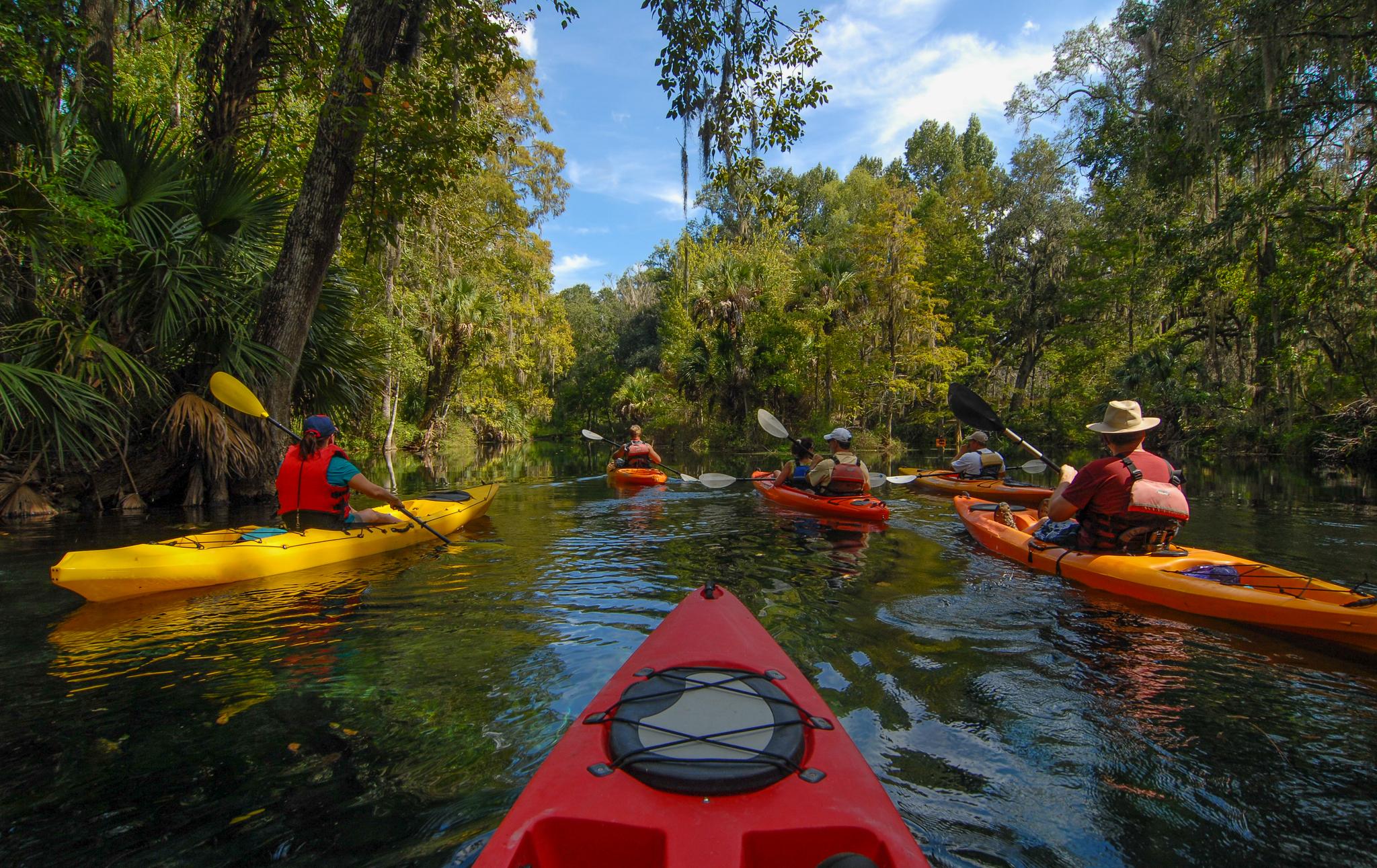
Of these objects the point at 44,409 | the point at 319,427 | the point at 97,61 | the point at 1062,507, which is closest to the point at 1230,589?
the point at 1062,507

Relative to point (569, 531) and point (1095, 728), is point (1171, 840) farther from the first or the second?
point (569, 531)

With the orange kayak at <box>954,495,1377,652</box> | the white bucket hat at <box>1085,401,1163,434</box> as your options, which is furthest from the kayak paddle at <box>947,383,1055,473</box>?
the white bucket hat at <box>1085,401,1163,434</box>

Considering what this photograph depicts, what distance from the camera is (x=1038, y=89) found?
882 inches

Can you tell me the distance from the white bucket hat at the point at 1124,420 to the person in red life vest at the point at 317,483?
6406 millimetres

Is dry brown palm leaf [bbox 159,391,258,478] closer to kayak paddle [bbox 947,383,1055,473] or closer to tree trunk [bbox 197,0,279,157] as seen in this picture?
tree trunk [bbox 197,0,279,157]

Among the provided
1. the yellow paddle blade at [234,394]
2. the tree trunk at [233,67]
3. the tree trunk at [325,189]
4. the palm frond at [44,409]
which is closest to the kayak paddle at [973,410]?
the tree trunk at [325,189]

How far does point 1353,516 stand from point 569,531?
10.3 m

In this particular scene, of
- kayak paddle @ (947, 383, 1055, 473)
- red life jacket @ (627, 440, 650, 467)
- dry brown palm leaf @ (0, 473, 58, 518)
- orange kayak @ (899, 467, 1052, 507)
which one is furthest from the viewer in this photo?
red life jacket @ (627, 440, 650, 467)

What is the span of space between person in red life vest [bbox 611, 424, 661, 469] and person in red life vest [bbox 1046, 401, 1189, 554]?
9.54 meters

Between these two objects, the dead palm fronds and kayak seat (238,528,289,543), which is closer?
kayak seat (238,528,289,543)

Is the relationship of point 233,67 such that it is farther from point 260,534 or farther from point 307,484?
point 260,534

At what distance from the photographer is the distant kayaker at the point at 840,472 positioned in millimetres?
8992

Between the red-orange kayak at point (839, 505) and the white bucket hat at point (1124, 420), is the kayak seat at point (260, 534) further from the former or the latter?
the white bucket hat at point (1124, 420)

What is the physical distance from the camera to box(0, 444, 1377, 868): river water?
2383 millimetres
